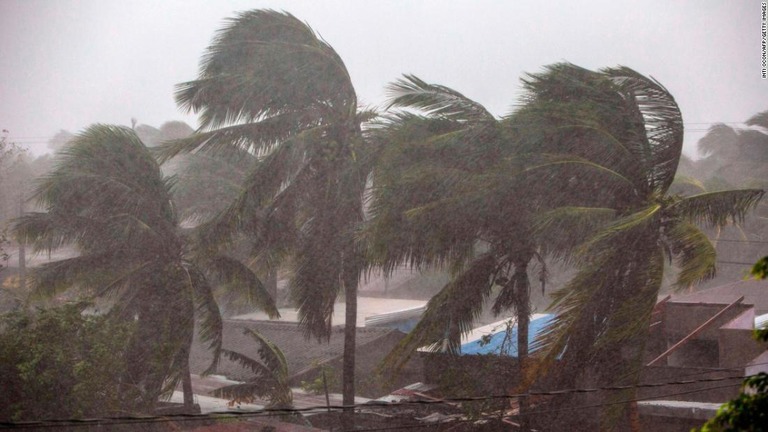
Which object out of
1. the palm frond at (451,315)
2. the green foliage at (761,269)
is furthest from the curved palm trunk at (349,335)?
the green foliage at (761,269)

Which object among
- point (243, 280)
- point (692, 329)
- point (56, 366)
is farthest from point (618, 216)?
point (56, 366)

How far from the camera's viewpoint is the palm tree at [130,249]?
758 centimetres

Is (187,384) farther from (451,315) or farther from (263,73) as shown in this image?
(263,73)

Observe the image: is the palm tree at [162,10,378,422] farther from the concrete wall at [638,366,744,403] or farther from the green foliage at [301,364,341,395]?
the concrete wall at [638,366,744,403]

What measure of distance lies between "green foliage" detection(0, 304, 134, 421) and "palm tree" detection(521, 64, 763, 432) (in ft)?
13.5

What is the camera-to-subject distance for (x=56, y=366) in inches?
252

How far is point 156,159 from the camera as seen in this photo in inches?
327

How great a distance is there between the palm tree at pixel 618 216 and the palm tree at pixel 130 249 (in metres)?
3.74

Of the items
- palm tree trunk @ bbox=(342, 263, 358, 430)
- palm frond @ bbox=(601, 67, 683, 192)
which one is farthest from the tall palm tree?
palm tree trunk @ bbox=(342, 263, 358, 430)

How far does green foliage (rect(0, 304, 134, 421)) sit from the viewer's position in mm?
6348

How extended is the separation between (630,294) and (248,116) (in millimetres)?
4571

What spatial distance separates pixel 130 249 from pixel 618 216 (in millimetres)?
5245

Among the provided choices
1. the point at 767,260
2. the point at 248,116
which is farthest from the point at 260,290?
the point at 767,260

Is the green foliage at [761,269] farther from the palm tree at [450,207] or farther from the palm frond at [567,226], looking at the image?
the palm tree at [450,207]
